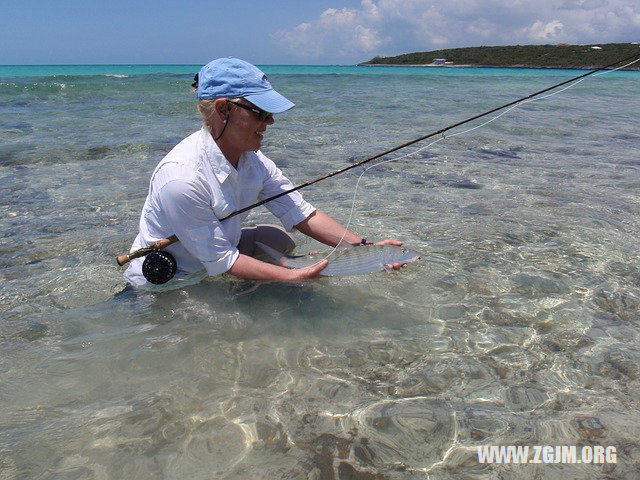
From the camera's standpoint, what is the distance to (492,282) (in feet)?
12.8

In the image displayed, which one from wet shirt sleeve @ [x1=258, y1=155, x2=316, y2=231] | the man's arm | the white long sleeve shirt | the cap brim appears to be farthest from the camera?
the man's arm

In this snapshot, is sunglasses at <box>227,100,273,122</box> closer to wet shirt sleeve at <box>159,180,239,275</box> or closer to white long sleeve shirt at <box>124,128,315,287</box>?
white long sleeve shirt at <box>124,128,315,287</box>

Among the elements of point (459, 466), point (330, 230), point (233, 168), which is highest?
point (233, 168)

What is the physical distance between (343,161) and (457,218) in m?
3.17

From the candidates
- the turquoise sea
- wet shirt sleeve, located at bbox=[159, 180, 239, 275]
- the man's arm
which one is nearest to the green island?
the turquoise sea

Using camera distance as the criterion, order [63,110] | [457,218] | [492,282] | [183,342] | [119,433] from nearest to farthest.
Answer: [119,433] → [183,342] → [492,282] → [457,218] → [63,110]

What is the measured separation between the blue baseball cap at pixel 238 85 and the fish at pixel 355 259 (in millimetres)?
1045

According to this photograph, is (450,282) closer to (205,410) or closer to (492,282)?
(492,282)

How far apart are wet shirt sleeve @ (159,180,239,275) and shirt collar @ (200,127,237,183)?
0.56 feet

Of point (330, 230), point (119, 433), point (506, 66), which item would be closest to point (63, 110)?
point (330, 230)

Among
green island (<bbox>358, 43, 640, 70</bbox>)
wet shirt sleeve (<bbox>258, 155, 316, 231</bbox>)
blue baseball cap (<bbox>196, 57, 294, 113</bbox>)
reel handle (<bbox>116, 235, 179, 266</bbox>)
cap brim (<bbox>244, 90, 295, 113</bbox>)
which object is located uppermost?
green island (<bbox>358, 43, 640, 70</bbox>)

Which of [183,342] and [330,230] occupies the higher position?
[330,230]

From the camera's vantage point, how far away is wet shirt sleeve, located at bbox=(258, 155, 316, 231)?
3.71m

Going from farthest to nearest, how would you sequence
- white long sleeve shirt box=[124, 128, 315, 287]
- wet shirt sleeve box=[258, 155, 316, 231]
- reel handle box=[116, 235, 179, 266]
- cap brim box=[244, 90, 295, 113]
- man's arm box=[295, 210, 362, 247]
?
man's arm box=[295, 210, 362, 247]
wet shirt sleeve box=[258, 155, 316, 231]
reel handle box=[116, 235, 179, 266]
white long sleeve shirt box=[124, 128, 315, 287]
cap brim box=[244, 90, 295, 113]
